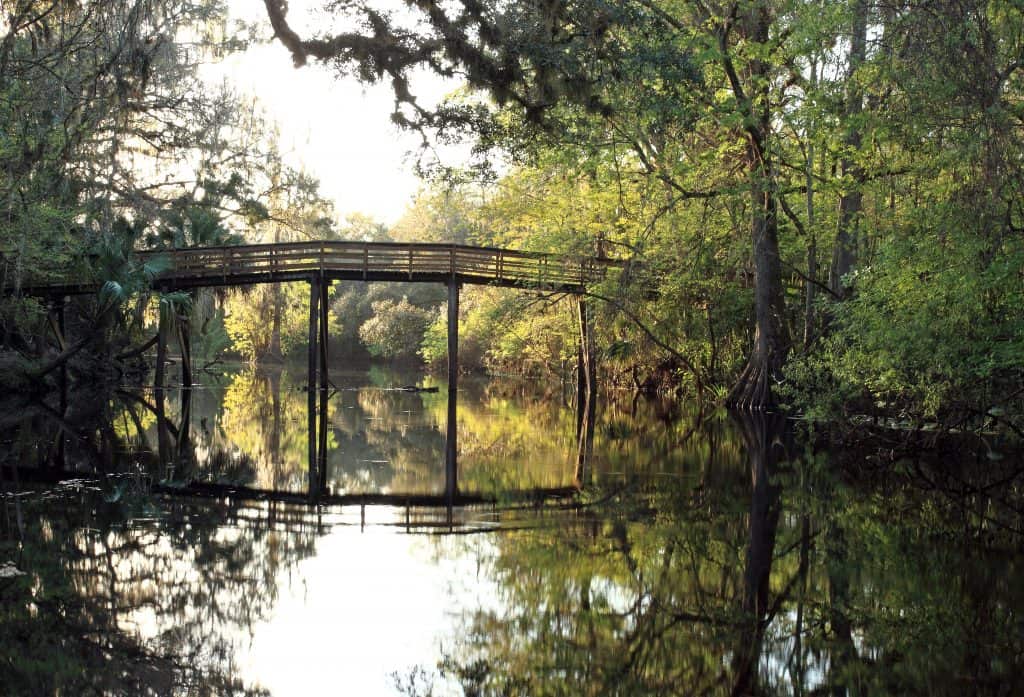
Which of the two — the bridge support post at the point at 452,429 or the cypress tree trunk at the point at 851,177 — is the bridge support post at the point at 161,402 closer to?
the bridge support post at the point at 452,429

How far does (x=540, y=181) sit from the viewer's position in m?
28.6

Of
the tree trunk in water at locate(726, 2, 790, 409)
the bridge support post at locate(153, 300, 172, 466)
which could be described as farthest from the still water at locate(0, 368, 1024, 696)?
the tree trunk in water at locate(726, 2, 790, 409)

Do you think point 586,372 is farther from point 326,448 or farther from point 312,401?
point 326,448

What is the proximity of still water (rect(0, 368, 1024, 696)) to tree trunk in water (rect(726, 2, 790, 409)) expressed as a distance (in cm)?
653

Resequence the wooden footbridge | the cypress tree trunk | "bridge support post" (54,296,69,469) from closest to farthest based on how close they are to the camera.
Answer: the cypress tree trunk
"bridge support post" (54,296,69,469)
the wooden footbridge

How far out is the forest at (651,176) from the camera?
458 inches

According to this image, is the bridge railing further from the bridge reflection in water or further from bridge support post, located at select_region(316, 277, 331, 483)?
the bridge reflection in water

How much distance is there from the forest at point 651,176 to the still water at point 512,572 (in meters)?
2.65

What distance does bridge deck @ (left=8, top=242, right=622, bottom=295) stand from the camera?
27.0 m

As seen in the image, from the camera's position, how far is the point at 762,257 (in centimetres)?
2217

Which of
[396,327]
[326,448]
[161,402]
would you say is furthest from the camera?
[396,327]

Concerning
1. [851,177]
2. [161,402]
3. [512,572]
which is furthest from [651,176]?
[512,572]

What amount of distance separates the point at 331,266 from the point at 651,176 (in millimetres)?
9002

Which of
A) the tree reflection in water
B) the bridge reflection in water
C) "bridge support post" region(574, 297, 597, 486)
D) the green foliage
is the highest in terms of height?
the green foliage
